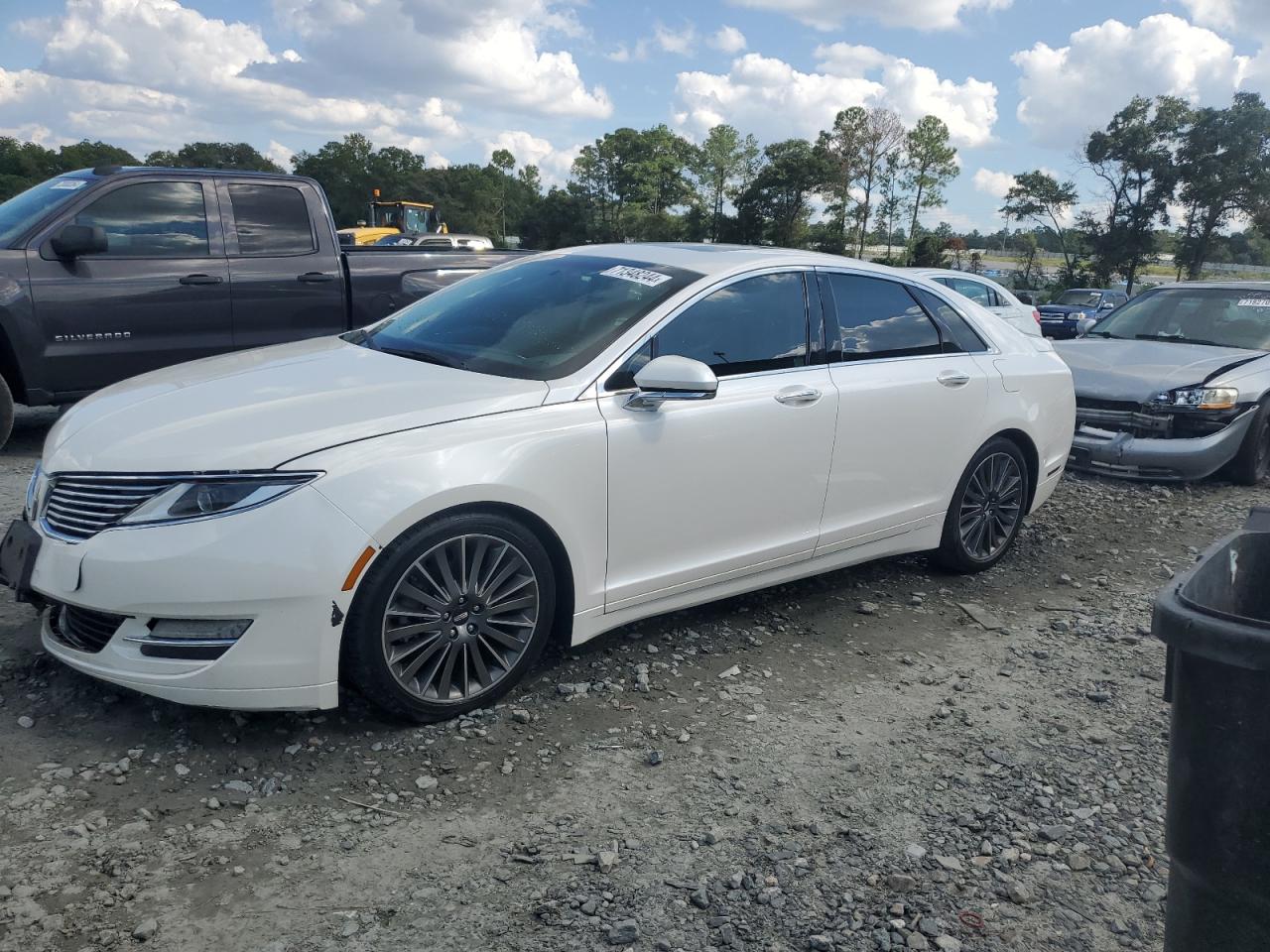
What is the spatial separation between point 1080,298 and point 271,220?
82.3 ft

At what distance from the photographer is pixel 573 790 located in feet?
10.3

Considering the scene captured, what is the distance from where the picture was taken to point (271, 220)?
25.0ft

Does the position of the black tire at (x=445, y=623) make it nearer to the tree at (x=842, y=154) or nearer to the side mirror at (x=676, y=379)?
the side mirror at (x=676, y=379)

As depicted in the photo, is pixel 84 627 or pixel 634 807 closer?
→ pixel 634 807

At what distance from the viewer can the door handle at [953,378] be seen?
4.86 metres

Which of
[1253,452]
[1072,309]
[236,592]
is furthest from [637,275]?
[1072,309]

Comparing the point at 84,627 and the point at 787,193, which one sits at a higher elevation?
the point at 787,193

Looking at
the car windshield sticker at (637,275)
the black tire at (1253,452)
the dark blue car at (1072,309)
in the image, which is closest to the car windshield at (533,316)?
the car windshield sticker at (637,275)

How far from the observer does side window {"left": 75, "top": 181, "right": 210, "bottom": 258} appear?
6980mm

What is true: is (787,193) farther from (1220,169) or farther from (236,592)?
(236,592)

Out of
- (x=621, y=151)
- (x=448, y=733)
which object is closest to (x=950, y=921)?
(x=448, y=733)

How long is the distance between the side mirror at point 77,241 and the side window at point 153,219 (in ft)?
0.77

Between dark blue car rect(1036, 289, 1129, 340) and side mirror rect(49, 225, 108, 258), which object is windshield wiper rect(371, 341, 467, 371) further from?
dark blue car rect(1036, 289, 1129, 340)

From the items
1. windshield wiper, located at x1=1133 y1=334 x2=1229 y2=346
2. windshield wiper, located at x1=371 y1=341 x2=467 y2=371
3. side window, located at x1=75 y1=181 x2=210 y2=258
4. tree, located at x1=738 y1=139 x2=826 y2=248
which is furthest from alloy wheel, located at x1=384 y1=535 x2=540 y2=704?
tree, located at x1=738 y1=139 x2=826 y2=248
